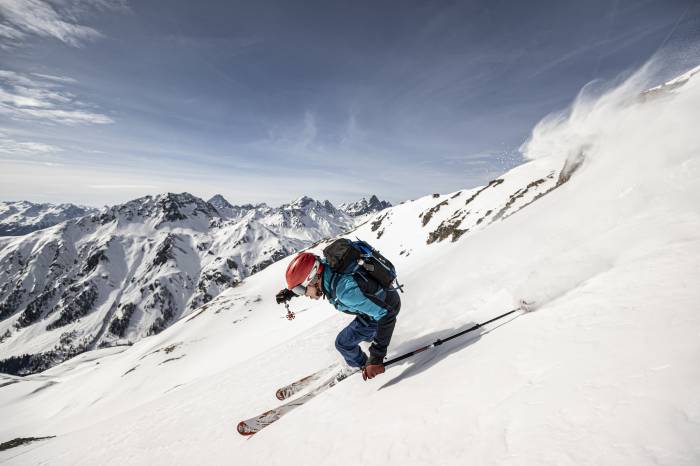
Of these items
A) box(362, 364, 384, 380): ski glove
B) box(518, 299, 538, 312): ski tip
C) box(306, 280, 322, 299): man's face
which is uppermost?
box(306, 280, 322, 299): man's face

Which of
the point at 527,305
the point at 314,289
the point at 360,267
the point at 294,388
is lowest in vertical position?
the point at 294,388

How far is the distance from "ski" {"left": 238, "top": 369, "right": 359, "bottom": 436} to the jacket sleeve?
6.94 ft

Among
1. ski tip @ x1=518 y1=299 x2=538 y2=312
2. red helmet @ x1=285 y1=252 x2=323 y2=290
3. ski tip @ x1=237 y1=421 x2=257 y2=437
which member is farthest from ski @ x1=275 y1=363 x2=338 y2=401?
ski tip @ x1=518 y1=299 x2=538 y2=312

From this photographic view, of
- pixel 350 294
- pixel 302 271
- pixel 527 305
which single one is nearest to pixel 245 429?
pixel 302 271

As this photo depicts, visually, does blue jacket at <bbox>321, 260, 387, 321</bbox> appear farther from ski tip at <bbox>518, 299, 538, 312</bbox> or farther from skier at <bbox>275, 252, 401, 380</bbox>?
ski tip at <bbox>518, 299, 538, 312</bbox>

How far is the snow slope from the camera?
2961mm

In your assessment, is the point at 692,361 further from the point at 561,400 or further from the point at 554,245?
the point at 554,245

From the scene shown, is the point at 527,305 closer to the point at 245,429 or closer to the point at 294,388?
the point at 294,388

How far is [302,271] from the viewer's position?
19.7 feet

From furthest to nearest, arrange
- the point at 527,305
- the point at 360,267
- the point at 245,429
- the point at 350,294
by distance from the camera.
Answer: the point at 245,429
the point at 527,305
the point at 360,267
the point at 350,294

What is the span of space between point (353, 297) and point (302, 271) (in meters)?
1.09

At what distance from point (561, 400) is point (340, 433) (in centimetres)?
334

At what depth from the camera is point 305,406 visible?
6.86m

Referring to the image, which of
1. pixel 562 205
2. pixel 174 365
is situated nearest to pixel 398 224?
pixel 174 365
